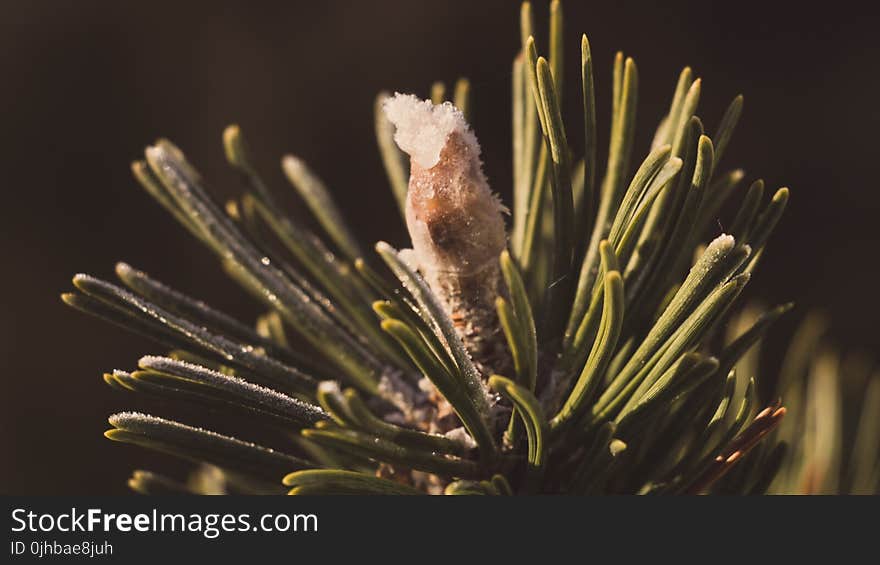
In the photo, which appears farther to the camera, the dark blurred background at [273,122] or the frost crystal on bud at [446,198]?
the dark blurred background at [273,122]

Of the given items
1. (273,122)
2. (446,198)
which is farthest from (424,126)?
(273,122)

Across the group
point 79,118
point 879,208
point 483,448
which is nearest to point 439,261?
point 483,448

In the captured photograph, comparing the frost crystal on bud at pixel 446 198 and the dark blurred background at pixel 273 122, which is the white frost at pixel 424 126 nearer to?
the frost crystal on bud at pixel 446 198

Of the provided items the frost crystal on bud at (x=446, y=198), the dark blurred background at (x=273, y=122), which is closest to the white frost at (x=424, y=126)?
the frost crystal on bud at (x=446, y=198)

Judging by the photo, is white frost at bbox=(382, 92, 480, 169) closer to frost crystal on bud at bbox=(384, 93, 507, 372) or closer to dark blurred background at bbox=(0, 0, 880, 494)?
frost crystal on bud at bbox=(384, 93, 507, 372)

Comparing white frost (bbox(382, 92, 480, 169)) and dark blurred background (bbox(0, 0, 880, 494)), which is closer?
white frost (bbox(382, 92, 480, 169))

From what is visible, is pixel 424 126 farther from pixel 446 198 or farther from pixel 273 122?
pixel 273 122

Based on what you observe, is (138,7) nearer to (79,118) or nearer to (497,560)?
(79,118)

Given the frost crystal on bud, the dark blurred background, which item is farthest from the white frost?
the dark blurred background
